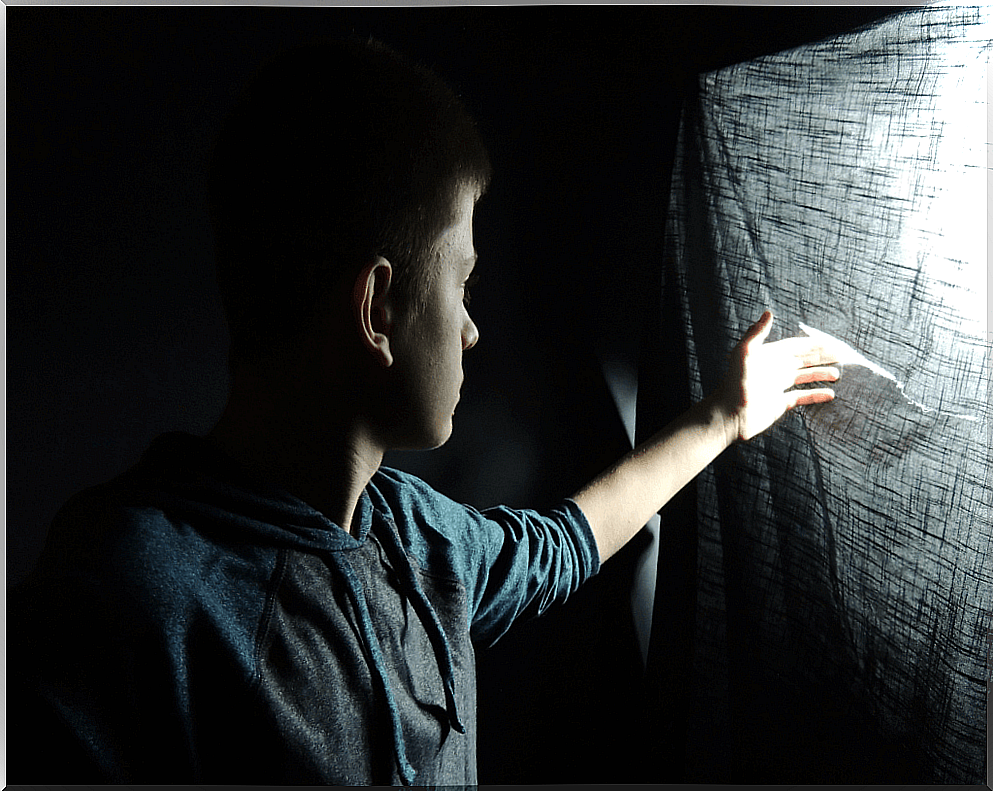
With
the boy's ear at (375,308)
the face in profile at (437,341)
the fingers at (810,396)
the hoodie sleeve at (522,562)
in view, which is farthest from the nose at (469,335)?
the fingers at (810,396)

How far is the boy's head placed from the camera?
100 centimetres

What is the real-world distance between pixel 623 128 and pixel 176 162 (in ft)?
1.89

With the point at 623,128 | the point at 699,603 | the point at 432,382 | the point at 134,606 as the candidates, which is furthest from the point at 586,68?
the point at 134,606

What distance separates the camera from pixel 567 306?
1.14 metres

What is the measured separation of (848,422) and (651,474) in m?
0.28

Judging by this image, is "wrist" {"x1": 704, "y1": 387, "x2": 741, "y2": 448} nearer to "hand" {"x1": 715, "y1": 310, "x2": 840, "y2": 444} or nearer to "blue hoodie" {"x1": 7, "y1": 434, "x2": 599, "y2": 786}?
"hand" {"x1": 715, "y1": 310, "x2": 840, "y2": 444}

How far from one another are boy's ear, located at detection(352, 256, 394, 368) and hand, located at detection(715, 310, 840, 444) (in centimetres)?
46

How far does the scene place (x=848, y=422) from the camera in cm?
118

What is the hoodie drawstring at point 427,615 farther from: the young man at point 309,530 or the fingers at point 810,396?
the fingers at point 810,396

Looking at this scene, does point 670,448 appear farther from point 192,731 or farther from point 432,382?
point 192,731

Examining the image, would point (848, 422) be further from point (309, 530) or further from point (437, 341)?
point (309, 530)

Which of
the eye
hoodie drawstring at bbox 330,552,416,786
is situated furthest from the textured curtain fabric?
hoodie drawstring at bbox 330,552,416,786

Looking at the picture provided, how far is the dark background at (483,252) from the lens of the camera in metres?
1.09

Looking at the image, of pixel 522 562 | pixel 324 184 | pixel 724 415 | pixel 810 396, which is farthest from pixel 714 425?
pixel 324 184
